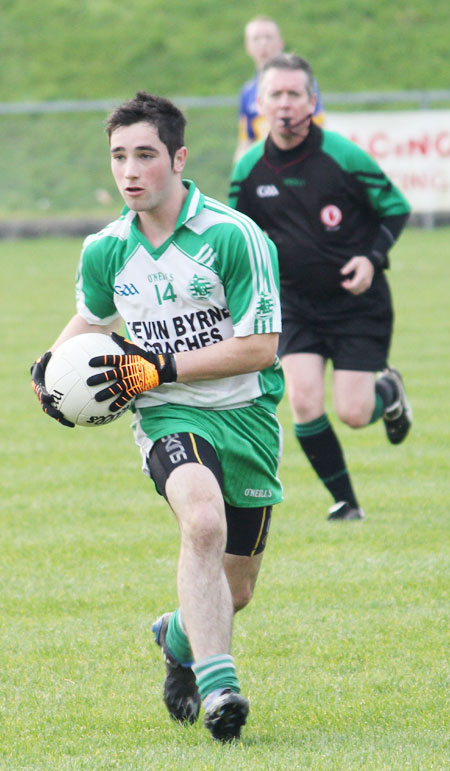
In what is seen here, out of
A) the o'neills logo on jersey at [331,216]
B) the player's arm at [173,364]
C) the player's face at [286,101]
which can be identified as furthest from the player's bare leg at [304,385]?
the player's arm at [173,364]

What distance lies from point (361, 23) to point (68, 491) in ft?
77.8

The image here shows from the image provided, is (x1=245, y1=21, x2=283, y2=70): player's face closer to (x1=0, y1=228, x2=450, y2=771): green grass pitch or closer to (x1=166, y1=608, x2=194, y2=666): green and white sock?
(x1=0, y1=228, x2=450, y2=771): green grass pitch

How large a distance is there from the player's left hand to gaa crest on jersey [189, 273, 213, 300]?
8.21 feet

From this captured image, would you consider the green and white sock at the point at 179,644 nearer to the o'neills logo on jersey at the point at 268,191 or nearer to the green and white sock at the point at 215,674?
the green and white sock at the point at 215,674

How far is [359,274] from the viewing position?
666 cm

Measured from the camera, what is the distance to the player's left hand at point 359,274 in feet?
21.8

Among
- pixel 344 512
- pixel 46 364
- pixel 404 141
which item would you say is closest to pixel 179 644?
pixel 46 364

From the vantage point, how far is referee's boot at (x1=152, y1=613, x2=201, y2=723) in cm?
415

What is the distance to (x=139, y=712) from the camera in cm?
425

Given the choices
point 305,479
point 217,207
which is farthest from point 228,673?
point 305,479

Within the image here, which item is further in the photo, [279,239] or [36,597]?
[279,239]

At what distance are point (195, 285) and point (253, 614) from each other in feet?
5.45

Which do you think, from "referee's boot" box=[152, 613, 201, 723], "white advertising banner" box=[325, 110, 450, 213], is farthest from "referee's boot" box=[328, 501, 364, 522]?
"white advertising banner" box=[325, 110, 450, 213]

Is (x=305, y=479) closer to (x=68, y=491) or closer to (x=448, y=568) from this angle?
(x=68, y=491)
